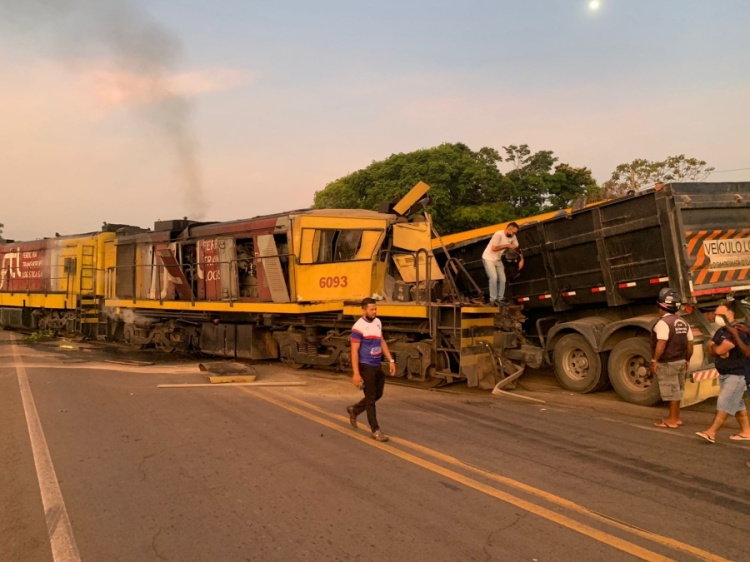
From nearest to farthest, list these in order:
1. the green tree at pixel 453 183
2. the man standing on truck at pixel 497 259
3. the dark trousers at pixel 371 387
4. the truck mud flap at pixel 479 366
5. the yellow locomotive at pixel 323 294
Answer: the dark trousers at pixel 371 387 → the truck mud flap at pixel 479 366 → the yellow locomotive at pixel 323 294 → the man standing on truck at pixel 497 259 → the green tree at pixel 453 183

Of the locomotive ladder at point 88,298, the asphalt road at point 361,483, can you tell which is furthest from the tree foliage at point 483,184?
the asphalt road at point 361,483

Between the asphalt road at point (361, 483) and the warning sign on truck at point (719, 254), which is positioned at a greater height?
the warning sign on truck at point (719, 254)

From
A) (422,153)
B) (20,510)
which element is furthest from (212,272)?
(422,153)

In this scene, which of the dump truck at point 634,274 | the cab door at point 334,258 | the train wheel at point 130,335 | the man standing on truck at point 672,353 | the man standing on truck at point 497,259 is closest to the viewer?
the man standing on truck at point 672,353

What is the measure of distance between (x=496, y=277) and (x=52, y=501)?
7542 mm

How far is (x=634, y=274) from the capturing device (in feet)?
27.7

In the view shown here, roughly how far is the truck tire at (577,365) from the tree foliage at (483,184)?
16.4 metres

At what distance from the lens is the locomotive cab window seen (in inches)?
412

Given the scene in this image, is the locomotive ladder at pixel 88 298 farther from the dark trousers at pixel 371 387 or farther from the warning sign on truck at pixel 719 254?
the warning sign on truck at pixel 719 254

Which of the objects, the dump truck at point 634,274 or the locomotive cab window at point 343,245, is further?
the locomotive cab window at point 343,245

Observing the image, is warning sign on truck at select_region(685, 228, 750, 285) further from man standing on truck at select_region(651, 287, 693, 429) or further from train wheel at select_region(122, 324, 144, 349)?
train wheel at select_region(122, 324, 144, 349)

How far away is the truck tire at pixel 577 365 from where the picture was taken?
8773 millimetres

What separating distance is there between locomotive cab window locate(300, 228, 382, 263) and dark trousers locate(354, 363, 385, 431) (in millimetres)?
4733

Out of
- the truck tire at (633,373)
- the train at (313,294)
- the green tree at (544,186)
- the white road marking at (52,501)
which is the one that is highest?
the green tree at (544,186)
